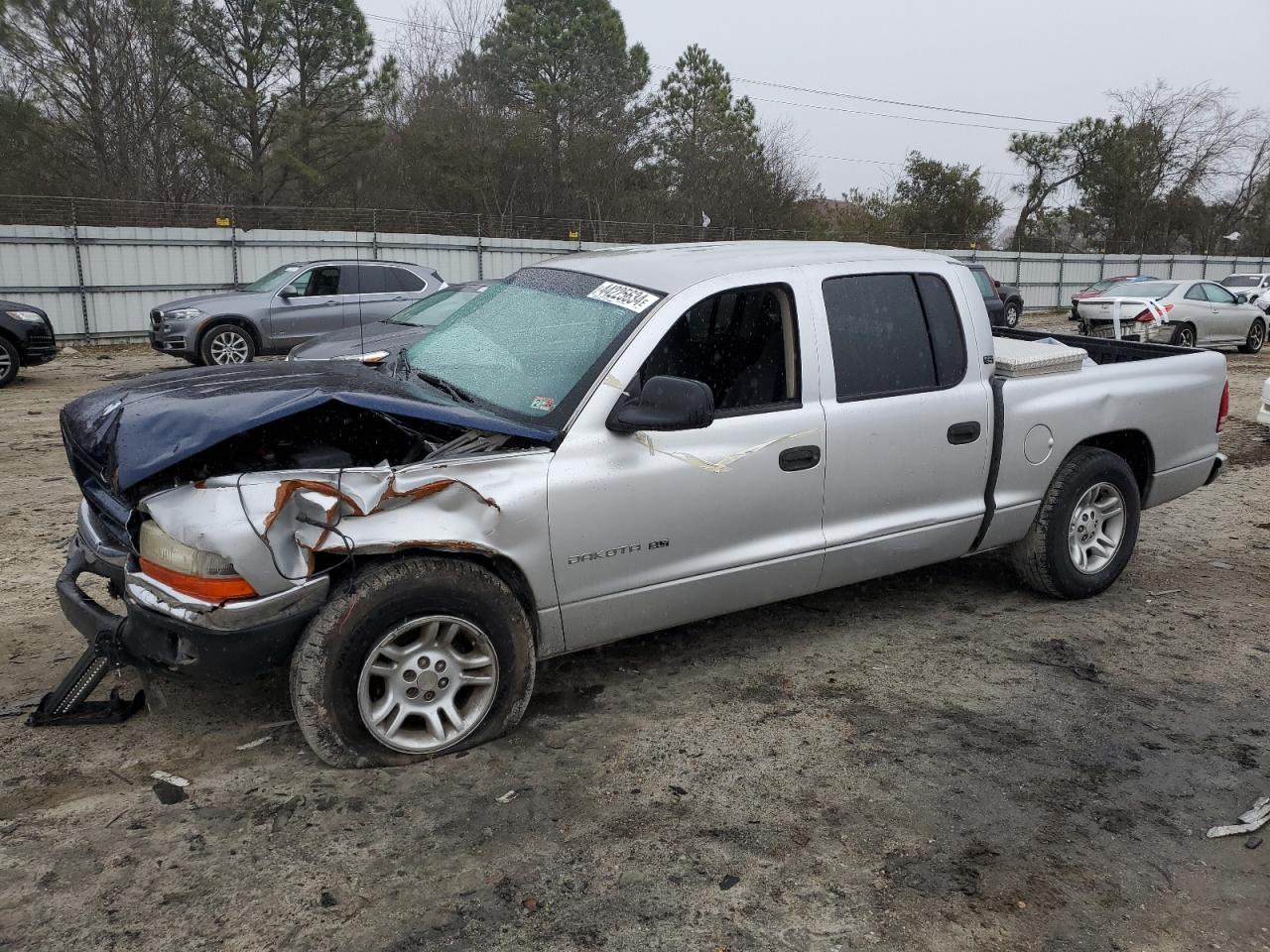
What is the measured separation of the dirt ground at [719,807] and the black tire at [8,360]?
905 centimetres

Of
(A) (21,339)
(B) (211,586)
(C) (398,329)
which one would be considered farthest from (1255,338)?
(B) (211,586)

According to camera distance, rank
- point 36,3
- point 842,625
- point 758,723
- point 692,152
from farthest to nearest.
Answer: point 692,152 < point 36,3 < point 842,625 < point 758,723

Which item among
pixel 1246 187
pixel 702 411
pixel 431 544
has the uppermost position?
pixel 1246 187

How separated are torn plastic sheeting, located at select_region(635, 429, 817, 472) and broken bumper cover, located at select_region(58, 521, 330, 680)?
3.99 feet

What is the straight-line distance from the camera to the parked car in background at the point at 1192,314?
17.8m

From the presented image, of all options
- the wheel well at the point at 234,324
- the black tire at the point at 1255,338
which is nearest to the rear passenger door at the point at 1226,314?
the black tire at the point at 1255,338

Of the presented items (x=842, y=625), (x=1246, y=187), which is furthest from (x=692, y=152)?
(x=842, y=625)

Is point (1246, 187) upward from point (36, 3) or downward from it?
downward

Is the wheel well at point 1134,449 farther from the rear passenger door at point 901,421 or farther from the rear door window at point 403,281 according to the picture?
the rear door window at point 403,281

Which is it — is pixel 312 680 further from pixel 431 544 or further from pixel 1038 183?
pixel 1038 183

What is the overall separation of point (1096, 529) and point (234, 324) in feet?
39.2

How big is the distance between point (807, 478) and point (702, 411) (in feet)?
2.65

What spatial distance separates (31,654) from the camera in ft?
14.3

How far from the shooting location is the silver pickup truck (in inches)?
125
